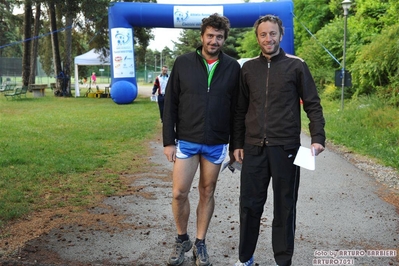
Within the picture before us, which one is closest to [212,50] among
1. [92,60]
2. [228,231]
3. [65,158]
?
[228,231]

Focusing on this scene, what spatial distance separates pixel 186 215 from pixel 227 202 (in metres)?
2.15

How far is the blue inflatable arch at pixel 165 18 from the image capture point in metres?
21.2

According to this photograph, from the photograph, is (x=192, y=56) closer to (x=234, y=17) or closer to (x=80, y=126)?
(x=80, y=126)

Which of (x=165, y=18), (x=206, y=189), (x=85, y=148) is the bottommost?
(x=85, y=148)

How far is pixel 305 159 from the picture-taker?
3.83 metres

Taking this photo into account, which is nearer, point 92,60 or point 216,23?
point 216,23

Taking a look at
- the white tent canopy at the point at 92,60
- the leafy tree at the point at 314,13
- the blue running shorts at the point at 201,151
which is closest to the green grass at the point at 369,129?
the blue running shorts at the point at 201,151

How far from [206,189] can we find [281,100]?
1019 mm

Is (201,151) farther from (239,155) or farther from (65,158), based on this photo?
(65,158)

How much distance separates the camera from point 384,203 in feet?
21.3

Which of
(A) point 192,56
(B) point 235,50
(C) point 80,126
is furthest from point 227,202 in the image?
(B) point 235,50

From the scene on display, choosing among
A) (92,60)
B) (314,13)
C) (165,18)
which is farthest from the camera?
(314,13)

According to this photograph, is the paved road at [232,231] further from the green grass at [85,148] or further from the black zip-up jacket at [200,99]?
the black zip-up jacket at [200,99]

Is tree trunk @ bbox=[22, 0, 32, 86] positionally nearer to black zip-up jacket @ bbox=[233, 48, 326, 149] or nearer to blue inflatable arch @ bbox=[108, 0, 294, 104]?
blue inflatable arch @ bbox=[108, 0, 294, 104]
